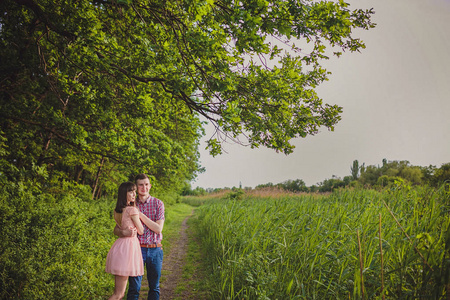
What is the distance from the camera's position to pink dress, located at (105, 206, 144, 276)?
291 centimetres

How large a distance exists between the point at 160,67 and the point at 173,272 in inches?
210

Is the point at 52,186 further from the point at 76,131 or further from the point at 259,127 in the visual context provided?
the point at 259,127

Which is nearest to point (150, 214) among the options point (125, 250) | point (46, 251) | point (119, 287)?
point (125, 250)

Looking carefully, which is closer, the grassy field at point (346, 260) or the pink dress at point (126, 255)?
the grassy field at point (346, 260)

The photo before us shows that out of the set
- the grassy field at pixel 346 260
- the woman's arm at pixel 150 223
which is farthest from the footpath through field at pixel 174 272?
the woman's arm at pixel 150 223

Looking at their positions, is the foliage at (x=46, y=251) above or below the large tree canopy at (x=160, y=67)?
below

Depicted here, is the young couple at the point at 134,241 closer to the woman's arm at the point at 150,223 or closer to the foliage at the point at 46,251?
the woman's arm at the point at 150,223

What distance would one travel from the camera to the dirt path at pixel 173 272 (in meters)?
4.97

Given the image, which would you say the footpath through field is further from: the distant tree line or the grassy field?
the distant tree line

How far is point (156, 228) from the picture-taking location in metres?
3.27

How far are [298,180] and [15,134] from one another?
3516 cm

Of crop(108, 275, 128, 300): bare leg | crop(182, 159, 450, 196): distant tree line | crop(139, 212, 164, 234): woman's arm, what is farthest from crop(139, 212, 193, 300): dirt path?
crop(182, 159, 450, 196): distant tree line

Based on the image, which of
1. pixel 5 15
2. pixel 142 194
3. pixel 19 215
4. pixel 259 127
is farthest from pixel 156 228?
pixel 5 15

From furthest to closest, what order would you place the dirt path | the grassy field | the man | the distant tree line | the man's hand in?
the distant tree line < the dirt path < the man < the man's hand < the grassy field
